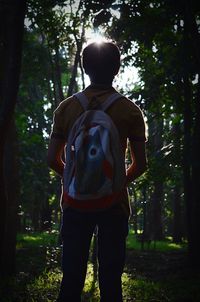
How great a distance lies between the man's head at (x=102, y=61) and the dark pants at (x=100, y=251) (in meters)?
0.89

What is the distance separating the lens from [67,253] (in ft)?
8.57

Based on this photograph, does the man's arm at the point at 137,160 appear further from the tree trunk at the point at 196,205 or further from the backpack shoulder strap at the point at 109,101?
the tree trunk at the point at 196,205

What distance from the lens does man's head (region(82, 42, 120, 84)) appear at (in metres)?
2.83

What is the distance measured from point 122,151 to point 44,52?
1640 centimetres

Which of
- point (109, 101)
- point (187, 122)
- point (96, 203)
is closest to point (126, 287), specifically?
point (187, 122)

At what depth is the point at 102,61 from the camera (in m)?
2.83

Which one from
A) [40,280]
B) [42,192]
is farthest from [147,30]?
[42,192]

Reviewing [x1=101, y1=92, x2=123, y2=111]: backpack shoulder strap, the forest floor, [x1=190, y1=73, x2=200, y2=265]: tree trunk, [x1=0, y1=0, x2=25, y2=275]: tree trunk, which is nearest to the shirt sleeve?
[x1=101, y1=92, x2=123, y2=111]: backpack shoulder strap

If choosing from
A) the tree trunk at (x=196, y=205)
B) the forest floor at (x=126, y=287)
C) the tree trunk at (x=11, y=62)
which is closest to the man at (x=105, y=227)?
the tree trunk at (x=11, y=62)

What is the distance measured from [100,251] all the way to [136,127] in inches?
31.7

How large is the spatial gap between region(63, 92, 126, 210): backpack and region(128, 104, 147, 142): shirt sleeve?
0.15 metres

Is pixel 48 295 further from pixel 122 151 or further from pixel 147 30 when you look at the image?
pixel 147 30

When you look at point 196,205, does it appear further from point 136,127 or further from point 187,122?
point 136,127

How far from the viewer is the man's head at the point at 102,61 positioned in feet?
9.29
